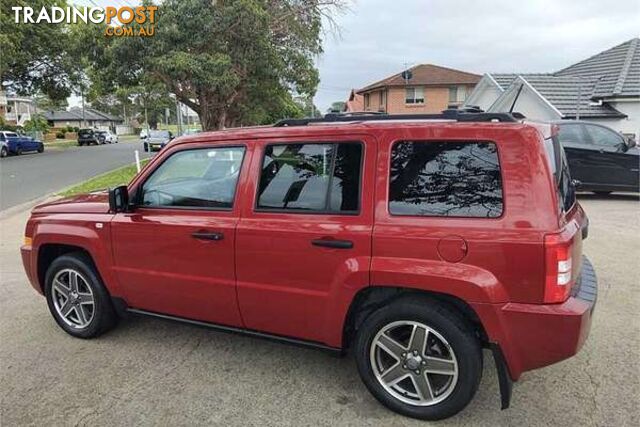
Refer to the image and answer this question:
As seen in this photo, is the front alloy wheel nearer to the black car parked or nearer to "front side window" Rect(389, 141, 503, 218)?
"front side window" Rect(389, 141, 503, 218)

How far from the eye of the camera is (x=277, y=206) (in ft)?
10.5

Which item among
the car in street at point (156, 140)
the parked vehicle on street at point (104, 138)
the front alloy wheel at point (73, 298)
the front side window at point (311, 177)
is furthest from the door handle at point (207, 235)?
→ the parked vehicle on street at point (104, 138)

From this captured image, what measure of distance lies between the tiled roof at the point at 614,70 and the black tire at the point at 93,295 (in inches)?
651

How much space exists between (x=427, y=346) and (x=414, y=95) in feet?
134

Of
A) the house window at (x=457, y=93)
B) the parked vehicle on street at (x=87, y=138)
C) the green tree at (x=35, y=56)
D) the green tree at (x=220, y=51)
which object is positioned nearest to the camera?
the green tree at (x=220, y=51)

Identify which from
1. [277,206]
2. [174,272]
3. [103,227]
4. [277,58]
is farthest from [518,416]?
[277,58]

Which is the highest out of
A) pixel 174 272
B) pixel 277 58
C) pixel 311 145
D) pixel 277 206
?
pixel 277 58

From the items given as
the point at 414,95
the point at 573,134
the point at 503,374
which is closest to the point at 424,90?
the point at 414,95

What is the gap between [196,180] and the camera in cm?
363

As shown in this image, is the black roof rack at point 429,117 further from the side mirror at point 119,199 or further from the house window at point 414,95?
the house window at point 414,95

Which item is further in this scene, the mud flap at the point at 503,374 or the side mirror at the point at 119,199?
the side mirror at the point at 119,199

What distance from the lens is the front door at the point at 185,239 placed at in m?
3.35

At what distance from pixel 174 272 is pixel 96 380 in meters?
0.90

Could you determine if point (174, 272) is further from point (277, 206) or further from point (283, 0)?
point (283, 0)
